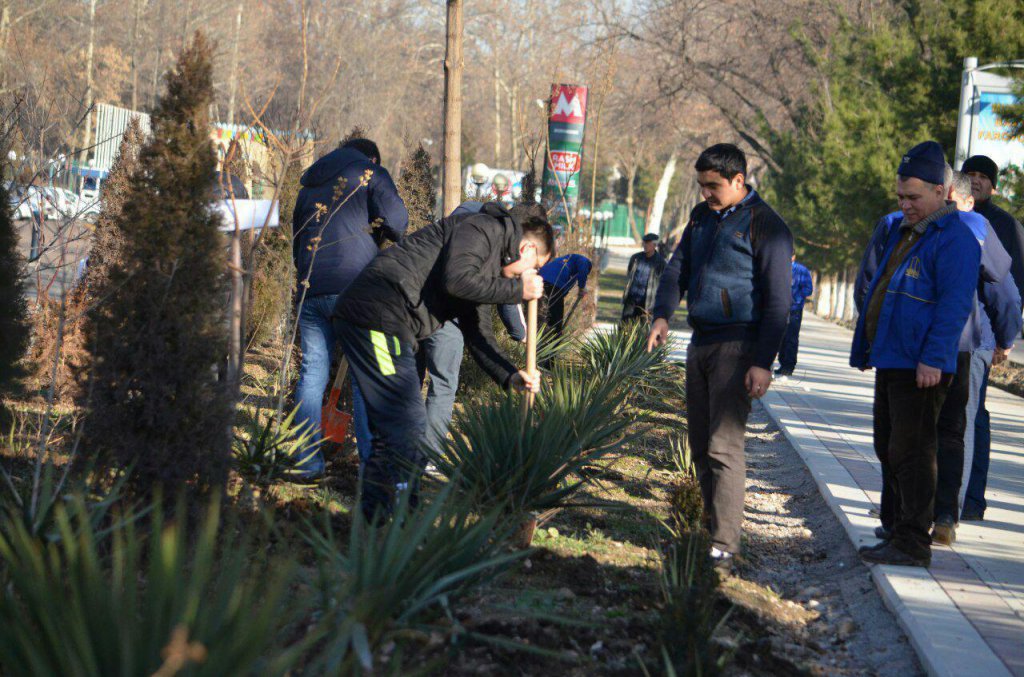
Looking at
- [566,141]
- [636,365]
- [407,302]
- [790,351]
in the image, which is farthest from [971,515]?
[566,141]

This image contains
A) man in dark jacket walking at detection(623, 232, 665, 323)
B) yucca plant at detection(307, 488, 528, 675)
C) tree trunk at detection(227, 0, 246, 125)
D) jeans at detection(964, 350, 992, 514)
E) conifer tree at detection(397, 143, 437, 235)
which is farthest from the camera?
tree trunk at detection(227, 0, 246, 125)

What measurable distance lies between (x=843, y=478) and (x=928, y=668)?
337 centimetres

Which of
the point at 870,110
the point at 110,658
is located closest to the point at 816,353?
the point at 870,110

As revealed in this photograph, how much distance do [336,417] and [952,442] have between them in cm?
328

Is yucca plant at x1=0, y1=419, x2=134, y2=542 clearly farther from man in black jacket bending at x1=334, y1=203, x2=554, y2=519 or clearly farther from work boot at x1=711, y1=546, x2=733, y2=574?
work boot at x1=711, y1=546, x2=733, y2=574

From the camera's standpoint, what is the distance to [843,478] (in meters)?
7.21

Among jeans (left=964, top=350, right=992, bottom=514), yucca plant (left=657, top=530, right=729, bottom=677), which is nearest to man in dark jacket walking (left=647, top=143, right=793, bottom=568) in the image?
yucca plant (left=657, top=530, right=729, bottom=677)

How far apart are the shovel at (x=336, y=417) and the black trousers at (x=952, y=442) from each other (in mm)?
3178

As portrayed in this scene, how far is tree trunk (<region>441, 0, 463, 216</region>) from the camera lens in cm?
988

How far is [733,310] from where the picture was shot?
506cm

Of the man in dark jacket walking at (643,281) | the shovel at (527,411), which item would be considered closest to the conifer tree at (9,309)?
the shovel at (527,411)

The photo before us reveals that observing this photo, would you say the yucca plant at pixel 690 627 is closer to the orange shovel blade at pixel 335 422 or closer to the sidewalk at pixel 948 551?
the sidewalk at pixel 948 551

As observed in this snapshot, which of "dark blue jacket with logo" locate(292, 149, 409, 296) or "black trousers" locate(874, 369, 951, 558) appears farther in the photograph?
"dark blue jacket with logo" locate(292, 149, 409, 296)

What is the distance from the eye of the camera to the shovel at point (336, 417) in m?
6.25
